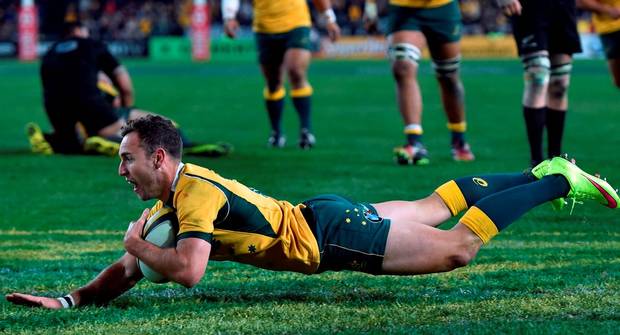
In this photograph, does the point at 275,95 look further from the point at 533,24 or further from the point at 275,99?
the point at 533,24

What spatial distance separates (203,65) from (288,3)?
20531 millimetres

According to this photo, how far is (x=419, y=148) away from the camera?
31.1 feet

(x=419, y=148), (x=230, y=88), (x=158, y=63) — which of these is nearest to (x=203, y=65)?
(x=158, y=63)

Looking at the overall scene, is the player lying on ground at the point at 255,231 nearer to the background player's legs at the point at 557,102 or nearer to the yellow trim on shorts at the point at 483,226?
the yellow trim on shorts at the point at 483,226

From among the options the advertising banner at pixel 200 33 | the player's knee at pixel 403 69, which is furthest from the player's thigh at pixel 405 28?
the advertising banner at pixel 200 33

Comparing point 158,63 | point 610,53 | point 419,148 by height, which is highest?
point 610,53

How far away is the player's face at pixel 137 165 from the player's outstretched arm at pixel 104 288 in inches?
13.2

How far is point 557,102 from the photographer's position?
8.92m

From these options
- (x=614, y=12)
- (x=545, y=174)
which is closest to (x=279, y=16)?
(x=614, y=12)

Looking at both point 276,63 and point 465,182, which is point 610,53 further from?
point 465,182

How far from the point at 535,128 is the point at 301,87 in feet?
10.4

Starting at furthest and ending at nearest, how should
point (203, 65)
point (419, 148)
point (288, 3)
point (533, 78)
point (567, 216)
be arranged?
point (203, 65)
point (288, 3)
point (419, 148)
point (533, 78)
point (567, 216)

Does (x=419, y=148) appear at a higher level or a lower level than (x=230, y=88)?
higher

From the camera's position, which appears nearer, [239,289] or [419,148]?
[239,289]
